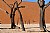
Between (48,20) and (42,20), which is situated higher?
(42,20)

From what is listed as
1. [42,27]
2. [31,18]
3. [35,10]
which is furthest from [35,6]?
[42,27]

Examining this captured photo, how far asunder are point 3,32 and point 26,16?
30700mm

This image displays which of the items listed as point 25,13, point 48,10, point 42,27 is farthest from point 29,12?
point 42,27

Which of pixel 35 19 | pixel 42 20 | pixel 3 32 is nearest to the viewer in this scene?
pixel 3 32

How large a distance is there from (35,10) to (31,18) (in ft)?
10.1

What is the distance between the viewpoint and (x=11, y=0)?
41688 millimetres

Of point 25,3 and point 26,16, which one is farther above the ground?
point 25,3

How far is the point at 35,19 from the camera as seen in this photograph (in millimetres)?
38875

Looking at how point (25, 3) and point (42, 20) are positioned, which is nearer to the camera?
point (42, 20)

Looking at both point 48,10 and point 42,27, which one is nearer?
point 42,27

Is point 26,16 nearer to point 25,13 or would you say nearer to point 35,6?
point 25,13

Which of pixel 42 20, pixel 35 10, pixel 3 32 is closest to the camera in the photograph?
pixel 3 32

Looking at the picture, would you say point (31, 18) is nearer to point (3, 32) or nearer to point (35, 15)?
point (35, 15)

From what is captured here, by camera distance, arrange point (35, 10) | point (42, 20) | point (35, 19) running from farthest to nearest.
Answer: point (35, 10), point (35, 19), point (42, 20)
